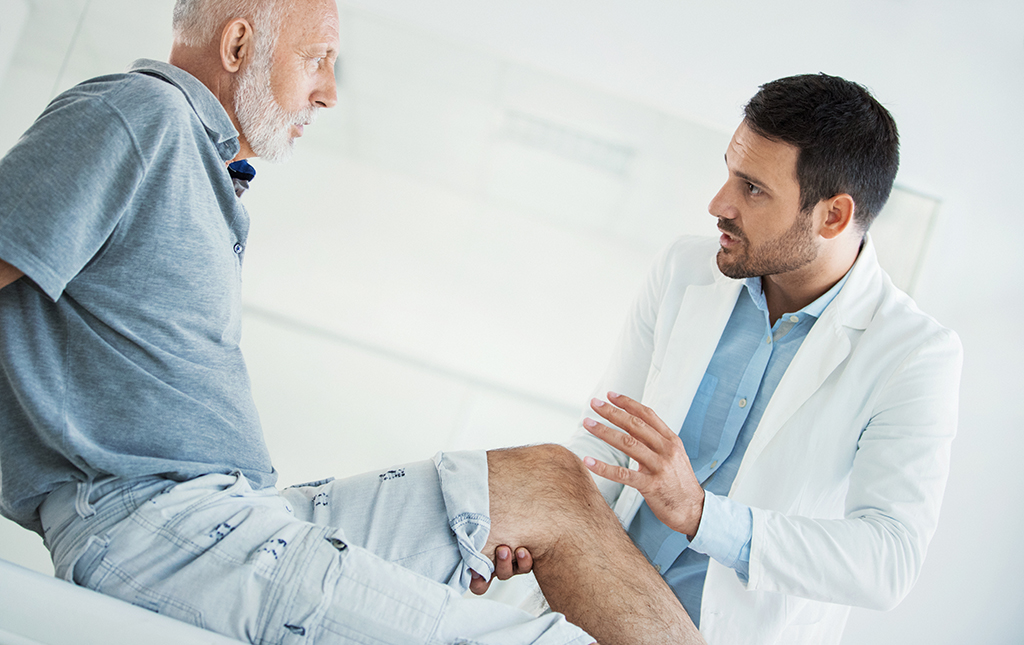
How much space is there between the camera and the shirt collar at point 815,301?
1.56 metres

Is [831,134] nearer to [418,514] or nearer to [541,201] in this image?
[418,514]

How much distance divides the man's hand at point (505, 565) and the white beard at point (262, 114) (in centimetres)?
83

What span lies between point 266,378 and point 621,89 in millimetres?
1711

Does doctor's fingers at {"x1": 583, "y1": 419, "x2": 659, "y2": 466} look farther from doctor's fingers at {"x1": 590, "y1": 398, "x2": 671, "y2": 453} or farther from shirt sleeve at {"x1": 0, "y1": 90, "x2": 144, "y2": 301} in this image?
shirt sleeve at {"x1": 0, "y1": 90, "x2": 144, "y2": 301}

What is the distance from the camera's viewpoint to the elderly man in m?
0.85

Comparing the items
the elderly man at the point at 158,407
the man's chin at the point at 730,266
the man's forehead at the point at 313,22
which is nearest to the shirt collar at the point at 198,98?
the elderly man at the point at 158,407

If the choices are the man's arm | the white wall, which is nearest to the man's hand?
the man's arm

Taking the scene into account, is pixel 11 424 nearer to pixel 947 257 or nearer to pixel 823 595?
pixel 823 595

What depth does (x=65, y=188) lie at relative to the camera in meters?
0.84

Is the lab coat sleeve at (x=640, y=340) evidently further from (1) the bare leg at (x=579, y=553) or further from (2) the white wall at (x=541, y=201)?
(2) the white wall at (x=541, y=201)

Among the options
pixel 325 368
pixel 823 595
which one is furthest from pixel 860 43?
pixel 325 368

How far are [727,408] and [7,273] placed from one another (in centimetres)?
132

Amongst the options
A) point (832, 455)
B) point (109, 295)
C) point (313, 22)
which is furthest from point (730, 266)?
point (109, 295)

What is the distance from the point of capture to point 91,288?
89cm
